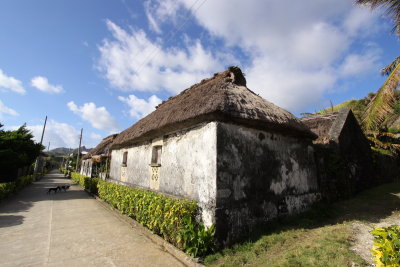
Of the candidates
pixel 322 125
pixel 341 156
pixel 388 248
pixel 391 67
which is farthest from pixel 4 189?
pixel 391 67

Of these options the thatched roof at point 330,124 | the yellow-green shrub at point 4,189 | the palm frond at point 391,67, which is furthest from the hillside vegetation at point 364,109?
the yellow-green shrub at point 4,189

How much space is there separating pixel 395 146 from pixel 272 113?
11.5 metres

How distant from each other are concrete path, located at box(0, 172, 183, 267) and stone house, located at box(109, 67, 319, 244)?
1.52m

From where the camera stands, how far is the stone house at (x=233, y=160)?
16.1 feet

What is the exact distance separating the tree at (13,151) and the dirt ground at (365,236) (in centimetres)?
1596

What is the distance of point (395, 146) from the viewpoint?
12617 mm

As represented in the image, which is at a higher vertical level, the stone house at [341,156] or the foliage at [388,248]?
the stone house at [341,156]

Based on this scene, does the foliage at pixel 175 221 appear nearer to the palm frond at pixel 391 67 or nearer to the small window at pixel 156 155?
the small window at pixel 156 155

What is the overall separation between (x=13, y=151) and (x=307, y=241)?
50.9ft

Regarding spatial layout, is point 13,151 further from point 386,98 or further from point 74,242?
point 386,98

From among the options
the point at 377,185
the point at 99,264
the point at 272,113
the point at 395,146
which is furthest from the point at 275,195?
the point at 395,146

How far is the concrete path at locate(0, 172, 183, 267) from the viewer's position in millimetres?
4430

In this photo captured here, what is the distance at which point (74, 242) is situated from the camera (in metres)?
5.45

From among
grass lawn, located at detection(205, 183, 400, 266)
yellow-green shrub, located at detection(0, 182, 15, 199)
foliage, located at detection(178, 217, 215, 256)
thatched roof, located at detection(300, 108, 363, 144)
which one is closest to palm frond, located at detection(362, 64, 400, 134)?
thatched roof, located at detection(300, 108, 363, 144)
